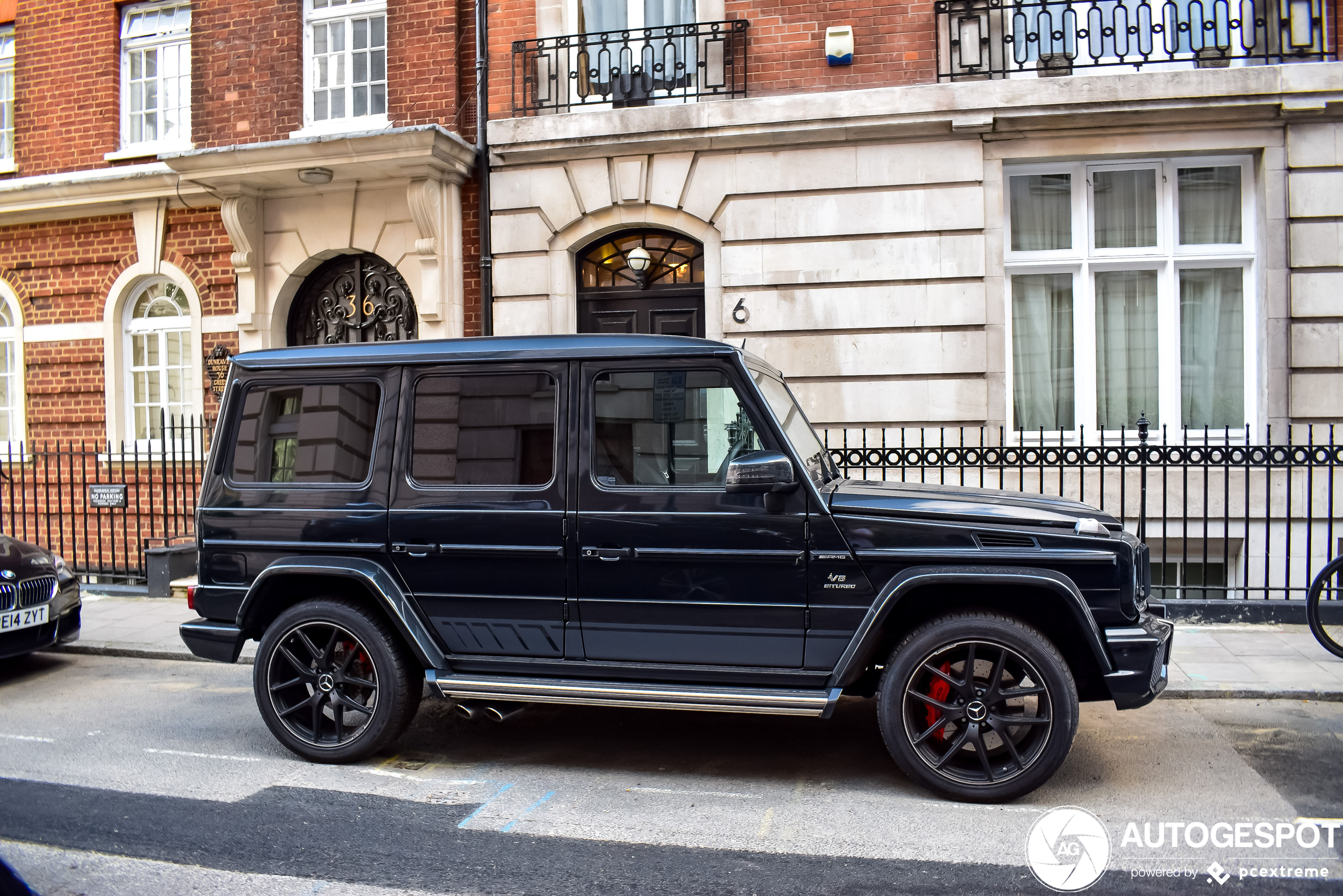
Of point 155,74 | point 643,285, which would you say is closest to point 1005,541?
point 643,285

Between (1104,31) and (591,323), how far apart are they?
20.2 feet

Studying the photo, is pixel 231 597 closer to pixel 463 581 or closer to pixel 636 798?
pixel 463 581

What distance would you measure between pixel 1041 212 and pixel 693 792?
7973mm

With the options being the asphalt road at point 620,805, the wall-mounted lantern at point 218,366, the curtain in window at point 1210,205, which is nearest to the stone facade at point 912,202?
the curtain in window at point 1210,205

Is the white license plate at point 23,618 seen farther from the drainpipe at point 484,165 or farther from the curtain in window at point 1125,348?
the curtain in window at point 1125,348

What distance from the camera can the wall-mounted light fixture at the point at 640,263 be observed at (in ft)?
34.7

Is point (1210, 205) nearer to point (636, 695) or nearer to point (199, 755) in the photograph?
point (636, 695)

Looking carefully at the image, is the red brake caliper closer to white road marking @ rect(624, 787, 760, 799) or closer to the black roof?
white road marking @ rect(624, 787, 760, 799)

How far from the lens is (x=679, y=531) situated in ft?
14.8

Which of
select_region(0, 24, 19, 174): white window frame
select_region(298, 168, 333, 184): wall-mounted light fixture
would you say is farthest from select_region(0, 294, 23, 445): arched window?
select_region(298, 168, 333, 184): wall-mounted light fixture

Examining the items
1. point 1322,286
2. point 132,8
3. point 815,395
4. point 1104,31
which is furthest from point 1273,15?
point 132,8

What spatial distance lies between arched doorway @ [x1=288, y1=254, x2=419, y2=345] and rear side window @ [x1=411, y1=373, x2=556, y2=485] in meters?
6.72

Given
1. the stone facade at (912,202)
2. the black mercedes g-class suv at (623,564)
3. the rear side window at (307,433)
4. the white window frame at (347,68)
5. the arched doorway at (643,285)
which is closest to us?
the black mercedes g-class suv at (623,564)

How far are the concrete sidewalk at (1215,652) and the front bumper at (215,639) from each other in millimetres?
2542
